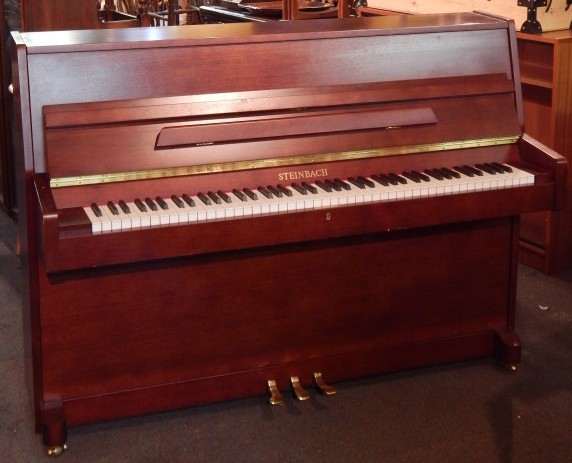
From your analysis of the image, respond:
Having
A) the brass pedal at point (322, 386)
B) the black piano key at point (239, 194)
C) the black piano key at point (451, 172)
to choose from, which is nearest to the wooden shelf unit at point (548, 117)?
the black piano key at point (451, 172)

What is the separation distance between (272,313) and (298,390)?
0.26 meters

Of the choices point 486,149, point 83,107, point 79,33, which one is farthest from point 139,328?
point 486,149

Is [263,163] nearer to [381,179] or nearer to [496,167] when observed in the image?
Result: [381,179]

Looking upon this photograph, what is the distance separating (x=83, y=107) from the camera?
254 cm

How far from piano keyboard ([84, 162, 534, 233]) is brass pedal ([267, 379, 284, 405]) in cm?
62

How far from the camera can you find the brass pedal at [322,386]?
2844 millimetres

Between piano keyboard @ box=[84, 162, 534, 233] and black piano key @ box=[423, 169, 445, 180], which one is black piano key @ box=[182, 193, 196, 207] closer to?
piano keyboard @ box=[84, 162, 534, 233]

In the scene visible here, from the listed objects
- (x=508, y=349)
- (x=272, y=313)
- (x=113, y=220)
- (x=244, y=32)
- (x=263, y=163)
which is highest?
(x=244, y=32)

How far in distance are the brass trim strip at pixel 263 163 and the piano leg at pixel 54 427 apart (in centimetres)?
65

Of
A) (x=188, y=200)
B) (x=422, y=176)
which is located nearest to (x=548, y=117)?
(x=422, y=176)

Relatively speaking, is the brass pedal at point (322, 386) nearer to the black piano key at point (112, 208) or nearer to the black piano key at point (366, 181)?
the black piano key at point (366, 181)

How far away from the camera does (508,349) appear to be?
3.09m

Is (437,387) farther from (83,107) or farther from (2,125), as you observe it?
(2,125)

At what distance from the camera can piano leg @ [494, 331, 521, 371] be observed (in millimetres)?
3092
